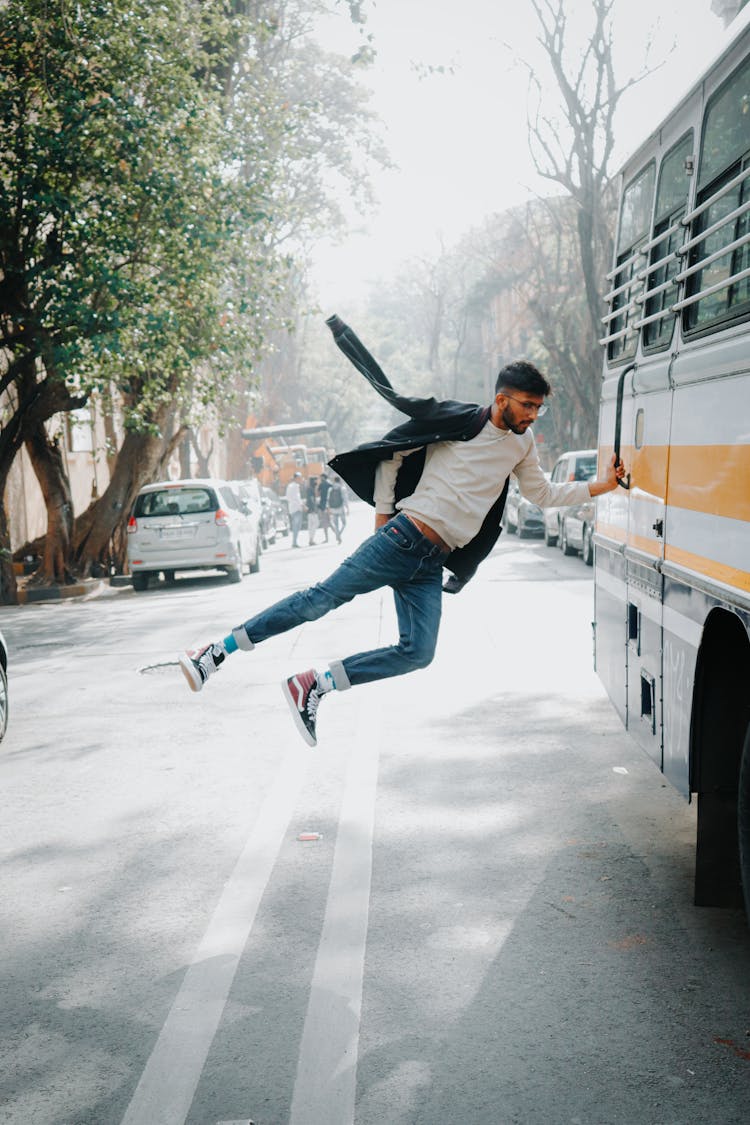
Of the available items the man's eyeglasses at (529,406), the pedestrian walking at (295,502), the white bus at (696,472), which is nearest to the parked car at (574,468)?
the pedestrian walking at (295,502)

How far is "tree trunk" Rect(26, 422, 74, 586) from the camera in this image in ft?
70.5

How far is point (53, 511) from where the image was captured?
2189cm

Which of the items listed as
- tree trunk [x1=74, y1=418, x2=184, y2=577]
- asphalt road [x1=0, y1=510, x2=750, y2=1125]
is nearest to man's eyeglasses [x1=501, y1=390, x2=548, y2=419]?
asphalt road [x1=0, y1=510, x2=750, y2=1125]

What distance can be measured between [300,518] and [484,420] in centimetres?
2740

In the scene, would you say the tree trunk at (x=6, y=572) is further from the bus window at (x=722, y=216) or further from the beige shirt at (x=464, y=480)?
the bus window at (x=722, y=216)

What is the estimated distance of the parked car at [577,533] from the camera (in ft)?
71.2

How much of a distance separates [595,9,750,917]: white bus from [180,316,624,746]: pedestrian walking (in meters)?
0.50

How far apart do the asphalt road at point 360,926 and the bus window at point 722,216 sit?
213 centimetres

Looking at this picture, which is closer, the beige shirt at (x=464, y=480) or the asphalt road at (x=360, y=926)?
the asphalt road at (x=360, y=926)

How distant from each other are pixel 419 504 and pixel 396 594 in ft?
1.56

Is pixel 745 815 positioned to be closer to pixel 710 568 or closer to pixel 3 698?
pixel 710 568

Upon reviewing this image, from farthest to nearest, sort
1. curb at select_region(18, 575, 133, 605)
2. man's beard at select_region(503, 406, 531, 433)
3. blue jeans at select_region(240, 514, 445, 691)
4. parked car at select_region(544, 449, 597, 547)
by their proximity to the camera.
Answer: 1. parked car at select_region(544, 449, 597, 547)
2. curb at select_region(18, 575, 133, 605)
3. blue jeans at select_region(240, 514, 445, 691)
4. man's beard at select_region(503, 406, 531, 433)

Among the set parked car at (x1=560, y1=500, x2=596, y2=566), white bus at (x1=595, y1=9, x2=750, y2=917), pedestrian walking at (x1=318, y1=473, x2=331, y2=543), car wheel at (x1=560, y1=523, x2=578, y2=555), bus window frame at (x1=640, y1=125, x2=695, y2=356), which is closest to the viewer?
white bus at (x1=595, y1=9, x2=750, y2=917)

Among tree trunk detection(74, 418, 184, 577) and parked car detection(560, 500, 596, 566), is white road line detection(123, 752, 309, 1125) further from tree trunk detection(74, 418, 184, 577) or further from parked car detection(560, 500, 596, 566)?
tree trunk detection(74, 418, 184, 577)
